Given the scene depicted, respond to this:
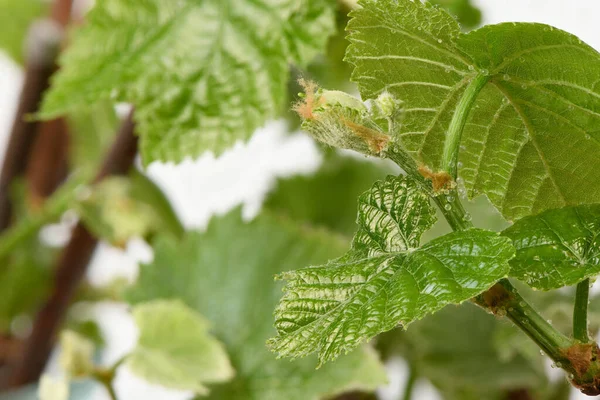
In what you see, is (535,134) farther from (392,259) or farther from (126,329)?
(126,329)

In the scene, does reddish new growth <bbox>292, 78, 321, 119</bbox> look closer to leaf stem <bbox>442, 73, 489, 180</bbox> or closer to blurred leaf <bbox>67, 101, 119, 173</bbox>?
leaf stem <bbox>442, 73, 489, 180</bbox>

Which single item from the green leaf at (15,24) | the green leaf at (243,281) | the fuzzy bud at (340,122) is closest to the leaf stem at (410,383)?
the green leaf at (243,281)

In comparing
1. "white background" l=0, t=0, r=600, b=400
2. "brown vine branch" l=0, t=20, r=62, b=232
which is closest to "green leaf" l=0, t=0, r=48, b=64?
"white background" l=0, t=0, r=600, b=400

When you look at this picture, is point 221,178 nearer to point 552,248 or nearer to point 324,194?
point 324,194

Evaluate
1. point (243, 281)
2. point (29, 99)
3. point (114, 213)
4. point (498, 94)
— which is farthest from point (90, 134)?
point (498, 94)

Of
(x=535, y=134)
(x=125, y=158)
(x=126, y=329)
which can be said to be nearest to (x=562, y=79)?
(x=535, y=134)

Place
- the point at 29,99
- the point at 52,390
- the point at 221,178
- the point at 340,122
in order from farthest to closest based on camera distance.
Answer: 1. the point at 221,178
2. the point at 29,99
3. the point at 52,390
4. the point at 340,122

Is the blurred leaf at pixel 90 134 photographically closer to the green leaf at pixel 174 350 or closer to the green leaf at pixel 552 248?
the green leaf at pixel 174 350
